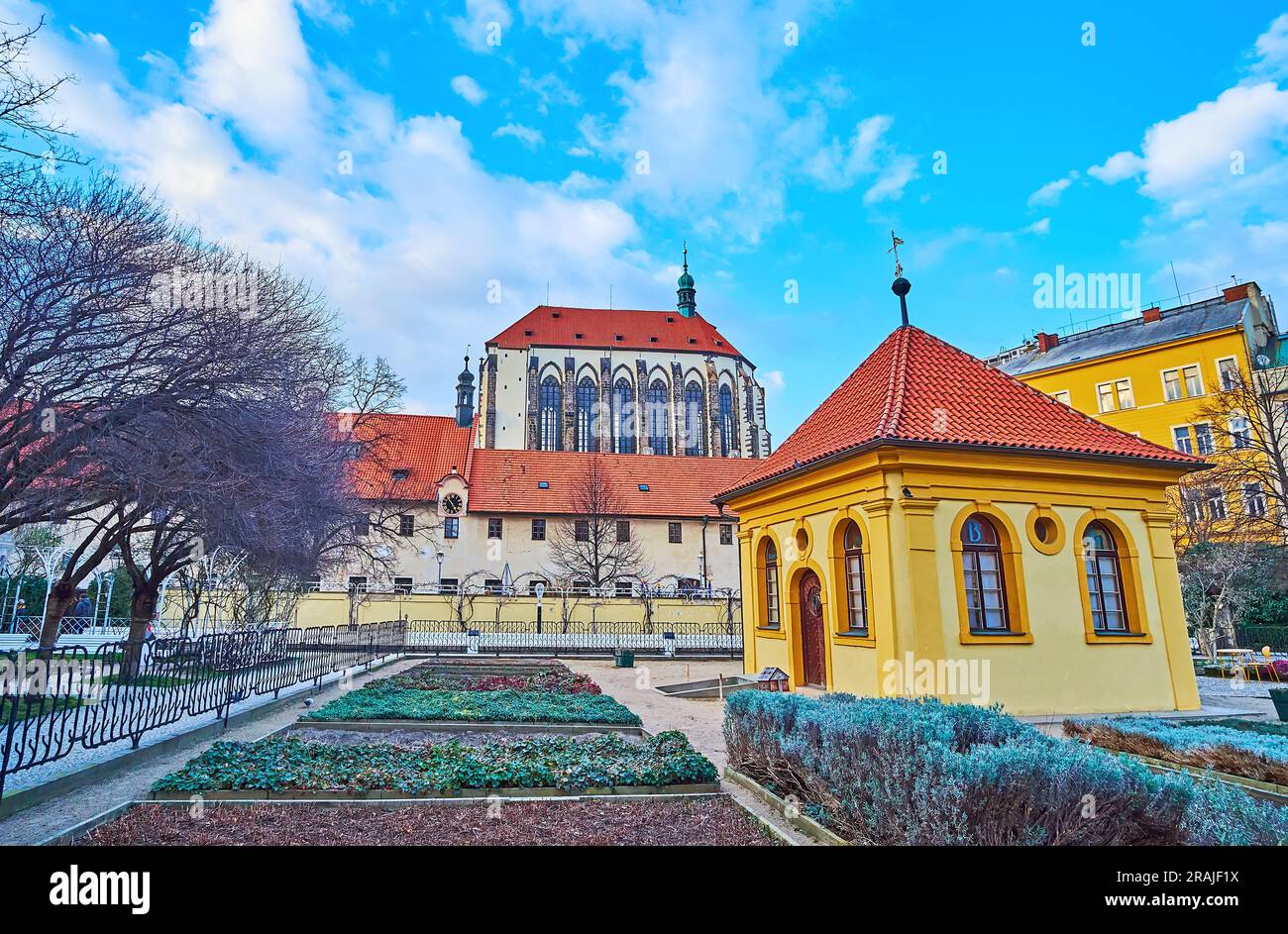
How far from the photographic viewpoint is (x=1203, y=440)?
36.0 m

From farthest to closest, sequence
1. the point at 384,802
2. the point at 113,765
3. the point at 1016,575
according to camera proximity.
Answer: the point at 1016,575 < the point at 113,765 < the point at 384,802

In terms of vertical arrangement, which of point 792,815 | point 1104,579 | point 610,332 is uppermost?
point 610,332

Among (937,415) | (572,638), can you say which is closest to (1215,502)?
(937,415)

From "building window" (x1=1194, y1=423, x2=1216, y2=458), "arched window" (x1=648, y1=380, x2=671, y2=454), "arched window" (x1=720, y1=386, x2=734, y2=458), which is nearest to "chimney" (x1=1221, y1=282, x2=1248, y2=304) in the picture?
"building window" (x1=1194, y1=423, x2=1216, y2=458)

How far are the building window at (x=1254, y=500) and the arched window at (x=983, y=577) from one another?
1036 inches

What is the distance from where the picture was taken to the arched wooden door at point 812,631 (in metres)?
14.1

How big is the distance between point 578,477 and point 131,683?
33.9 m

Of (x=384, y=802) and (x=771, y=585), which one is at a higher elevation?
(x=771, y=585)

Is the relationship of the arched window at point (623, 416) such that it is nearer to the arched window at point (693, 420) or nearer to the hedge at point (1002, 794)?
the arched window at point (693, 420)

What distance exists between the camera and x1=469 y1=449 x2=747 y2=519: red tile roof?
4169 cm

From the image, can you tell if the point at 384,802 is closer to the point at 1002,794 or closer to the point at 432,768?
the point at 432,768


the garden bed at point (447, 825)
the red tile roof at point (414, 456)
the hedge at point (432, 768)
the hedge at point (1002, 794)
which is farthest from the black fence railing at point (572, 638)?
the hedge at point (1002, 794)
